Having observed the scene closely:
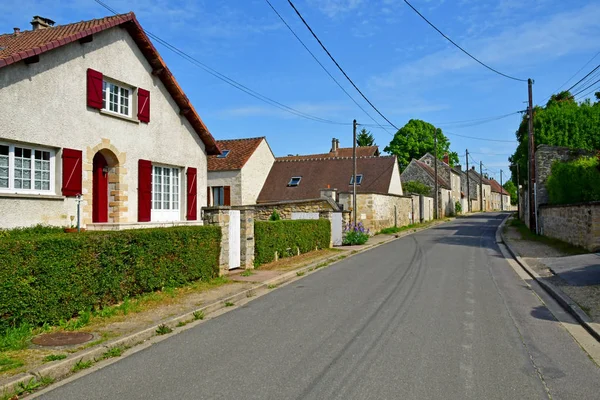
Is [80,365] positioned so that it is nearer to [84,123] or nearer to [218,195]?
[84,123]

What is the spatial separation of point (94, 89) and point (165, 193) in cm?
438

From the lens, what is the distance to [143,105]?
47.5 feet

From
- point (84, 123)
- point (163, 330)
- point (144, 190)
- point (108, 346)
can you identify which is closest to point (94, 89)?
point (84, 123)

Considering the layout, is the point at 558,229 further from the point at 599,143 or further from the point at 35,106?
the point at 35,106

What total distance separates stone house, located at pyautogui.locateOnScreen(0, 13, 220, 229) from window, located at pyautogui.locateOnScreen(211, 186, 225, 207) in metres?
14.0

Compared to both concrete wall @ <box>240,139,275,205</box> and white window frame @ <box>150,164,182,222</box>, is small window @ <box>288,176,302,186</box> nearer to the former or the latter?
concrete wall @ <box>240,139,275,205</box>

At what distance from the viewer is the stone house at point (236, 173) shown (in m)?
30.9

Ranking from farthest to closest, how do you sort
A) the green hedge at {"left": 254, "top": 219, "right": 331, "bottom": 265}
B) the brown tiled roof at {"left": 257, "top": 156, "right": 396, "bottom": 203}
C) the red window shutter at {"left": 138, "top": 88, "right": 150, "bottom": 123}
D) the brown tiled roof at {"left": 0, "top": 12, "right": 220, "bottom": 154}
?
the brown tiled roof at {"left": 257, "top": 156, "right": 396, "bottom": 203}
the red window shutter at {"left": 138, "top": 88, "right": 150, "bottom": 123}
the green hedge at {"left": 254, "top": 219, "right": 331, "bottom": 265}
the brown tiled roof at {"left": 0, "top": 12, "right": 220, "bottom": 154}

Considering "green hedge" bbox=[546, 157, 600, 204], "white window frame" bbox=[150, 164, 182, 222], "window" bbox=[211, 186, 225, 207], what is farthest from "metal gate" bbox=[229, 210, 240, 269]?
"window" bbox=[211, 186, 225, 207]

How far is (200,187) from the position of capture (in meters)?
17.3

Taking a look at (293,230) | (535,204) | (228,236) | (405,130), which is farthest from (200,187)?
(405,130)

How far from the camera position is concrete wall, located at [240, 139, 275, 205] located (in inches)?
1236

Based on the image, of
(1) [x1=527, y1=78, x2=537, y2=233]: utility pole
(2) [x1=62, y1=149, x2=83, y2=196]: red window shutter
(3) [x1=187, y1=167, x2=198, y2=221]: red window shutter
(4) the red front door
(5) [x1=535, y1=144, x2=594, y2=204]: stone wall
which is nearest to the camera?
(2) [x1=62, y1=149, x2=83, y2=196]: red window shutter

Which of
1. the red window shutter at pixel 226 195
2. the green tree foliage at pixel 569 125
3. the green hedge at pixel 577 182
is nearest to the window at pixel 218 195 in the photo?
the red window shutter at pixel 226 195
